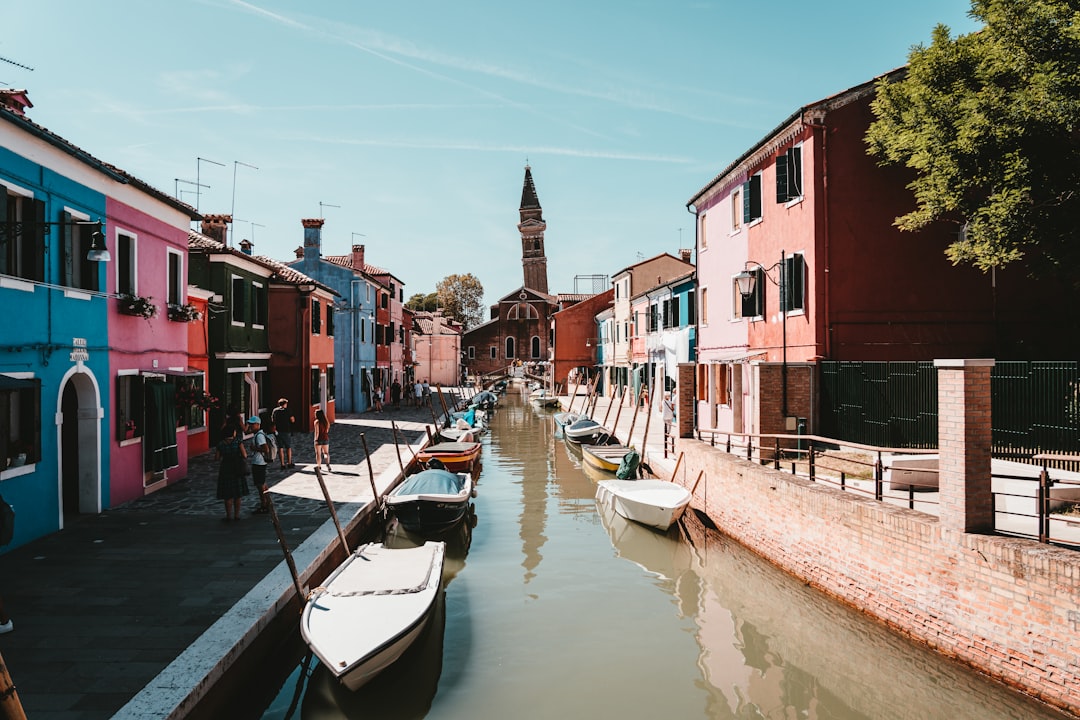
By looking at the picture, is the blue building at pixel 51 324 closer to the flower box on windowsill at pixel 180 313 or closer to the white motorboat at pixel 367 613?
the flower box on windowsill at pixel 180 313

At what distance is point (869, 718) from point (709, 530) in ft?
24.5

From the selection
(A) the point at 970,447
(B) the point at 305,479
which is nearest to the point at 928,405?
(A) the point at 970,447

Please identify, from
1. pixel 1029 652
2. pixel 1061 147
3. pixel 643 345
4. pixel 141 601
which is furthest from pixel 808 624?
pixel 643 345

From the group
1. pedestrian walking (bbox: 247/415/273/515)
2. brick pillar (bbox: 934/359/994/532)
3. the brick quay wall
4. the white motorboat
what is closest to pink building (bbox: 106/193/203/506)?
pedestrian walking (bbox: 247/415/273/515)

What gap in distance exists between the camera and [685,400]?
18.8 m

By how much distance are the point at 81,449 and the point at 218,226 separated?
13.7m

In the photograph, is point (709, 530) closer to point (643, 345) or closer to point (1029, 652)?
point (1029, 652)

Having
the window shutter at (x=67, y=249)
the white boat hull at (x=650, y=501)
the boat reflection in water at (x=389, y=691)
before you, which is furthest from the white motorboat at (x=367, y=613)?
the window shutter at (x=67, y=249)

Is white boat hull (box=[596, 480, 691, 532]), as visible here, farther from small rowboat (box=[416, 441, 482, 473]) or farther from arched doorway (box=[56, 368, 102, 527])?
arched doorway (box=[56, 368, 102, 527])

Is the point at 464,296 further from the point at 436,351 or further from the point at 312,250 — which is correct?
the point at 312,250

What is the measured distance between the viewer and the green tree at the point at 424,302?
93.9 meters

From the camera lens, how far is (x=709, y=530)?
15.0 meters

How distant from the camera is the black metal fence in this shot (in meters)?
12.4

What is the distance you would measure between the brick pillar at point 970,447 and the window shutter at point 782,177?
10308 millimetres
